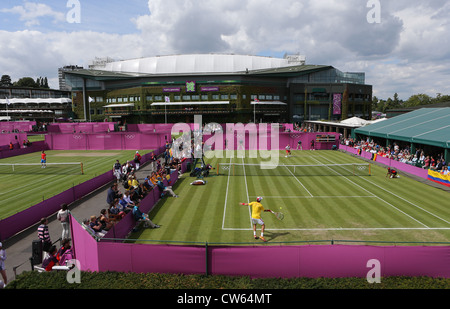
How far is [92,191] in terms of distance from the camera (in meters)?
22.7

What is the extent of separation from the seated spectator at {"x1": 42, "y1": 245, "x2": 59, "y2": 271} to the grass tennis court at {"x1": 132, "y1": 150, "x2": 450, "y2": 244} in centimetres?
312

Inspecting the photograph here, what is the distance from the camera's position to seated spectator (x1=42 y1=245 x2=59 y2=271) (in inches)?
420

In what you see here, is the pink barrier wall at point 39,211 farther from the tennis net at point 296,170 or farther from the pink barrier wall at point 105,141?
the pink barrier wall at point 105,141

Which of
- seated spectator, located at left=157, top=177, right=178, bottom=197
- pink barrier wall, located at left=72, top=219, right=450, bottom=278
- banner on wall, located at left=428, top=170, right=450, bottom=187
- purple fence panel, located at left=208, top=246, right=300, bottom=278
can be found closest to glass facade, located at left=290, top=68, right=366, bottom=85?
banner on wall, located at left=428, top=170, right=450, bottom=187

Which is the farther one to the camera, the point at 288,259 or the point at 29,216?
the point at 29,216

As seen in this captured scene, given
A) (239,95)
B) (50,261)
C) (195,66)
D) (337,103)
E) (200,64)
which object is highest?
(200,64)

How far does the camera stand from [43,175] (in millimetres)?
28141

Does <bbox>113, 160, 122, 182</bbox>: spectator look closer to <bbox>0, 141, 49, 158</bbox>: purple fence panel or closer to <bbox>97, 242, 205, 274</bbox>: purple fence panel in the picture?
<bbox>97, 242, 205, 274</bbox>: purple fence panel

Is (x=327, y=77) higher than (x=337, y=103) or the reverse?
higher

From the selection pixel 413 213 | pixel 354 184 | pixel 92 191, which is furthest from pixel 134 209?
pixel 354 184

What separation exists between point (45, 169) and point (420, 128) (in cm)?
4282

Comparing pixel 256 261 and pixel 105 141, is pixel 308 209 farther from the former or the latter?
pixel 105 141

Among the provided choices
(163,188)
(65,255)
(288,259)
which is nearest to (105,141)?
(163,188)

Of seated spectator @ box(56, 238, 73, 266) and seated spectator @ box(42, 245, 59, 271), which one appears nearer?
seated spectator @ box(42, 245, 59, 271)
